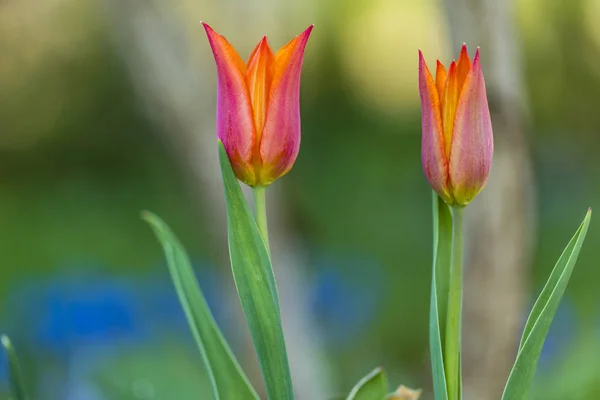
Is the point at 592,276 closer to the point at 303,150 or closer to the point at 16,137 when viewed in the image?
the point at 303,150

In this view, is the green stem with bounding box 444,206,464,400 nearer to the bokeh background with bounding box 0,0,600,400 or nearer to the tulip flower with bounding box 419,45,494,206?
the tulip flower with bounding box 419,45,494,206

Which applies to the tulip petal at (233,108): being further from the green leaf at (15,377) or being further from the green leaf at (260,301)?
the green leaf at (15,377)

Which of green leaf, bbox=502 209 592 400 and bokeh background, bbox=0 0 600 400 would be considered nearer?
green leaf, bbox=502 209 592 400

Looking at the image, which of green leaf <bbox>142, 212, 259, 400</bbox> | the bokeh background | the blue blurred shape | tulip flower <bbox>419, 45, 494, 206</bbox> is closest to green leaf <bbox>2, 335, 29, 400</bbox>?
green leaf <bbox>142, 212, 259, 400</bbox>

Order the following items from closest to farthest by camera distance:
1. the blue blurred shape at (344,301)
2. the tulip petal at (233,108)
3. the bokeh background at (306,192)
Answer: the tulip petal at (233,108)
the bokeh background at (306,192)
the blue blurred shape at (344,301)

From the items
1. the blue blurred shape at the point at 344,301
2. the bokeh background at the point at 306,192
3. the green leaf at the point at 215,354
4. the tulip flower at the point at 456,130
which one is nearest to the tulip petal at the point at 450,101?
the tulip flower at the point at 456,130

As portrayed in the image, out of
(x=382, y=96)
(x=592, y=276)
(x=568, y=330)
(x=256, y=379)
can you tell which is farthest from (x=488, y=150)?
(x=382, y=96)

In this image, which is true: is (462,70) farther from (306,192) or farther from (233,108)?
(306,192)
